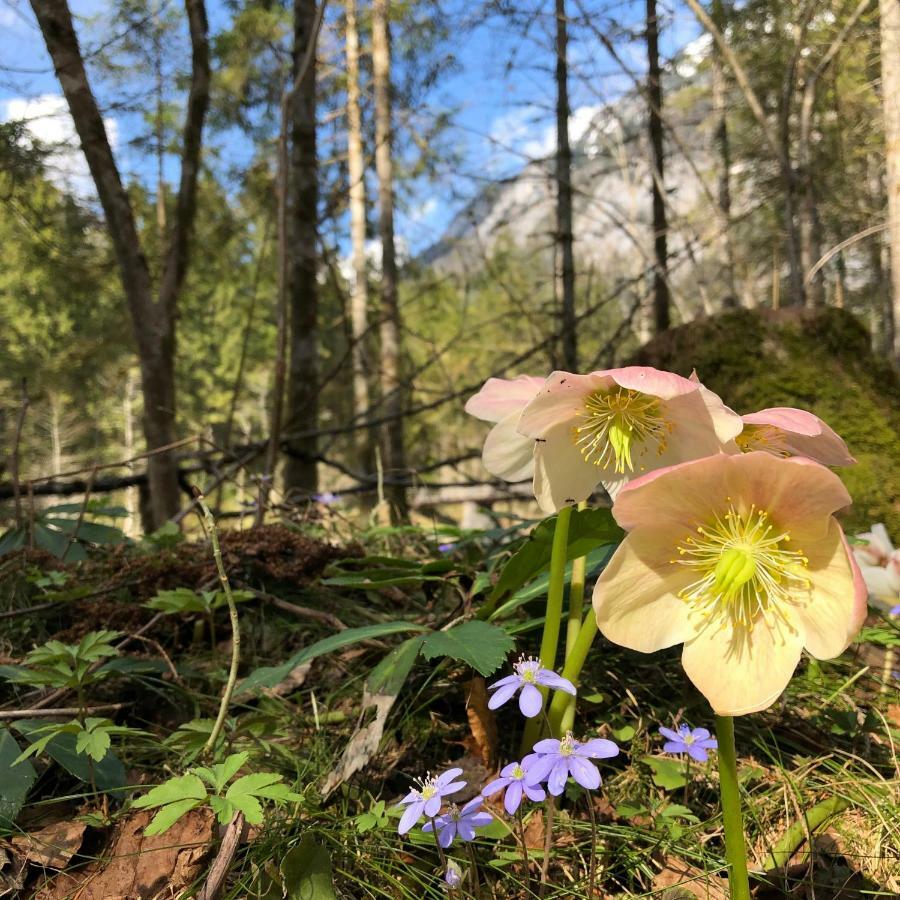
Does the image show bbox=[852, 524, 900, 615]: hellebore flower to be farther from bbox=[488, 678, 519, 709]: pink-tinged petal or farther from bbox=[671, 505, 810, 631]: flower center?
bbox=[488, 678, 519, 709]: pink-tinged petal

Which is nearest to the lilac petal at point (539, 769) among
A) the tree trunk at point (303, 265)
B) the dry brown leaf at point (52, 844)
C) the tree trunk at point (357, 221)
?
the dry brown leaf at point (52, 844)

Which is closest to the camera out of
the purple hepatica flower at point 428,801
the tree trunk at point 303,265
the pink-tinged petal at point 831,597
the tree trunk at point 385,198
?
the pink-tinged petal at point 831,597

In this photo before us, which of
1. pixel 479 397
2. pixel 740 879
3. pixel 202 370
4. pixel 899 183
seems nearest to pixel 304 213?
pixel 479 397

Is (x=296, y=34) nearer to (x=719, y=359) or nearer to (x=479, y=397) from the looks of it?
(x=719, y=359)

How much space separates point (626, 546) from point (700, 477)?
0.37ft

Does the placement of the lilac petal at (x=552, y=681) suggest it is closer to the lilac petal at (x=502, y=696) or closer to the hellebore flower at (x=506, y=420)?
the lilac petal at (x=502, y=696)

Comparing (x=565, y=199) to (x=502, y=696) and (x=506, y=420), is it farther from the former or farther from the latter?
(x=502, y=696)

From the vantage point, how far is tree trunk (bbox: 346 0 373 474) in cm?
1042

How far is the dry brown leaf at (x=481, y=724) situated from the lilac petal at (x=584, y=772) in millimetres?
329

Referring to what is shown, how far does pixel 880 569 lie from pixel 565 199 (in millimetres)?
3278

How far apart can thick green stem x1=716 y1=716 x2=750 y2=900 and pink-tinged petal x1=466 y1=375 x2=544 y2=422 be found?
49 cm

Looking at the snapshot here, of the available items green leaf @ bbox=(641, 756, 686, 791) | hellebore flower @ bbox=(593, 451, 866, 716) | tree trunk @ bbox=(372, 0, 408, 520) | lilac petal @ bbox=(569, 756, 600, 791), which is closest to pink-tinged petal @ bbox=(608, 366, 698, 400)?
hellebore flower @ bbox=(593, 451, 866, 716)

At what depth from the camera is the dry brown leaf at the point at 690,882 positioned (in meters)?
0.86

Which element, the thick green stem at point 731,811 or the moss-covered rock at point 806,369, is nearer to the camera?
the thick green stem at point 731,811
